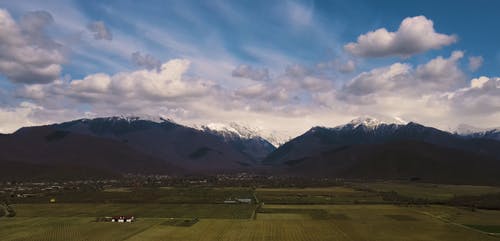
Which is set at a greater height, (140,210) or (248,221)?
(140,210)

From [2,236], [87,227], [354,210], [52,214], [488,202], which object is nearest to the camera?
[2,236]

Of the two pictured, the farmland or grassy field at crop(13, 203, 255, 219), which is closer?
the farmland

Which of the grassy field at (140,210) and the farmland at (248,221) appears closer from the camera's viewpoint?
the farmland at (248,221)

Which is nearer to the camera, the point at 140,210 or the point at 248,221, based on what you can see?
the point at 248,221

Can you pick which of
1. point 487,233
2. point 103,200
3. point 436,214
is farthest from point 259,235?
point 103,200

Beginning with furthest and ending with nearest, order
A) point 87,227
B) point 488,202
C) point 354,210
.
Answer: point 488,202 → point 354,210 → point 87,227

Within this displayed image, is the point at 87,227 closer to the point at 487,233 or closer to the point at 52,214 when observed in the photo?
the point at 52,214

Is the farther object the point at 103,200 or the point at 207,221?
the point at 103,200
